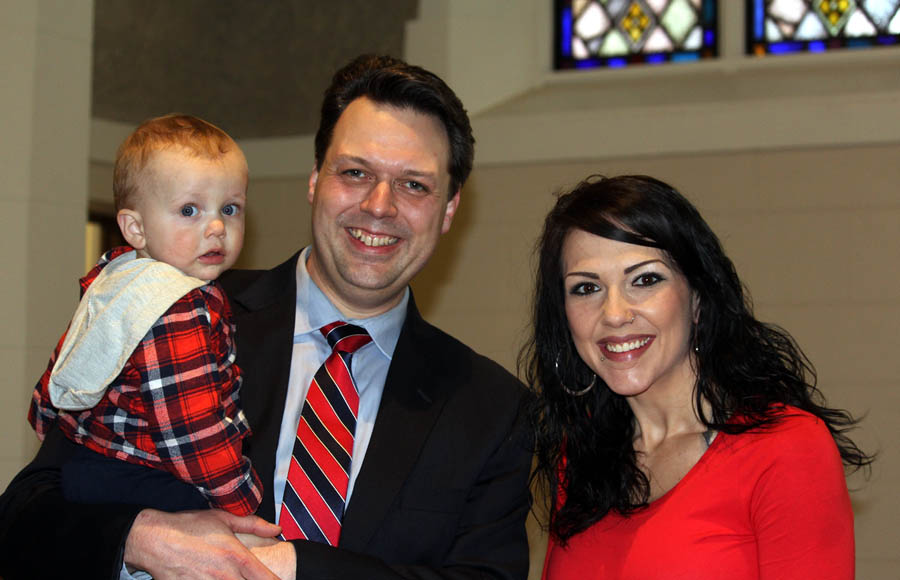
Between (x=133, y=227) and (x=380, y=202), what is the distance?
569 mm

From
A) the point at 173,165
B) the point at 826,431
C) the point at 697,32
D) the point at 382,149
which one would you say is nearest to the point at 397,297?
the point at 382,149

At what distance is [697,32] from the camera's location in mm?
4777

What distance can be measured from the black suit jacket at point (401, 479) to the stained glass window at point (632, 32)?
3037 millimetres

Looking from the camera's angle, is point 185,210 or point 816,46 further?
point 816,46

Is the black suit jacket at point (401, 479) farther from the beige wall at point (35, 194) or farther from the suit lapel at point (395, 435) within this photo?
the beige wall at point (35, 194)

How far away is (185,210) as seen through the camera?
1.71m

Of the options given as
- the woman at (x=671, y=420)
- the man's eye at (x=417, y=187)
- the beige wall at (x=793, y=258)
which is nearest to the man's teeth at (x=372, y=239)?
the man's eye at (x=417, y=187)

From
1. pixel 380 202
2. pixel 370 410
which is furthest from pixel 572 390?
pixel 380 202

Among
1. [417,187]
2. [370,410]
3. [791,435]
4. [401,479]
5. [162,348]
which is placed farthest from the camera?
[417,187]

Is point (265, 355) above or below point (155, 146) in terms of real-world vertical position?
below

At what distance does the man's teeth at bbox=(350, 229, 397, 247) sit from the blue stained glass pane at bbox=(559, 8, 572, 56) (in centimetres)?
304

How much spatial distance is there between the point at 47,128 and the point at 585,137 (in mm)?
2223

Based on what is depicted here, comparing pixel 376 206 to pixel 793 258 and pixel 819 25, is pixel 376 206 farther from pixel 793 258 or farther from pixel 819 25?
pixel 819 25

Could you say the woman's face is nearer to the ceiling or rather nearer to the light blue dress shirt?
the light blue dress shirt
